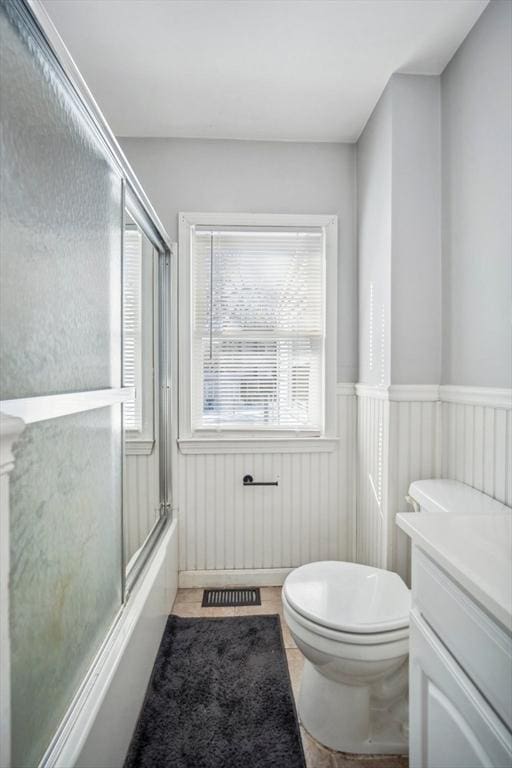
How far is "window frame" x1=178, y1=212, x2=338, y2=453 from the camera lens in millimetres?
2146

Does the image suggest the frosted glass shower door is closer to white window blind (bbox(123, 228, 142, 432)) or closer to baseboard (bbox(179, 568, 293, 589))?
white window blind (bbox(123, 228, 142, 432))

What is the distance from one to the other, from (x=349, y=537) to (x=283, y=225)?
1.68m

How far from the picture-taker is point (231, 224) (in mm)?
2150

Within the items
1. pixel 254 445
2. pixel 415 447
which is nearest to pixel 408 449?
pixel 415 447

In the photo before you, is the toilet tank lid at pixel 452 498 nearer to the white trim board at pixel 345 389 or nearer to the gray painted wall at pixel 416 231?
the gray painted wall at pixel 416 231

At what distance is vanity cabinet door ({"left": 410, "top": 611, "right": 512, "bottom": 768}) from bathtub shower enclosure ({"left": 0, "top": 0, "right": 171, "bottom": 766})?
719 mm

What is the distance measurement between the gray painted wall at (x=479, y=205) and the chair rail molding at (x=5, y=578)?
1376mm

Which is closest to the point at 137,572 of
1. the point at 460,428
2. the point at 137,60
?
the point at 460,428

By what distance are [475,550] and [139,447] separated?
1.42m

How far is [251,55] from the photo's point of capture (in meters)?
1.60

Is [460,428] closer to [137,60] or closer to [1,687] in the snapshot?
[1,687]

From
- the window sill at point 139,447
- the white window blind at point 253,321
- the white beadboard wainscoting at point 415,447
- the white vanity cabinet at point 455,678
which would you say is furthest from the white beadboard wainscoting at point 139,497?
the white beadboard wainscoting at point 415,447

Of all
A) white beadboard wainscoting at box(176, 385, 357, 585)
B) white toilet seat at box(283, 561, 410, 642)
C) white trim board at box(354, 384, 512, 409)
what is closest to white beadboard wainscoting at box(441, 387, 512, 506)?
white trim board at box(354, 384, 512, 409)

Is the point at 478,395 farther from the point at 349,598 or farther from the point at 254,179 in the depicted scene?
the point at 254,179
